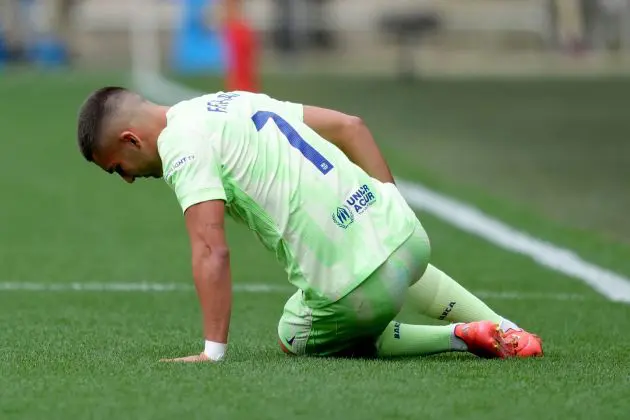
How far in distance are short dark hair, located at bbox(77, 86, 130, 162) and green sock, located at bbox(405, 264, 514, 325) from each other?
58.5 inches

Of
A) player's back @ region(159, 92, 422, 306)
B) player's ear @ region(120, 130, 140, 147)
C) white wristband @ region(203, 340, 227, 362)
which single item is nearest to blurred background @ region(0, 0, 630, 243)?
player's back @ region(159, 92, 422, 306)

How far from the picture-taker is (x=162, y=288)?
9.91 meters

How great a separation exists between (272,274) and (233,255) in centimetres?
104

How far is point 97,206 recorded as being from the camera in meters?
14.8

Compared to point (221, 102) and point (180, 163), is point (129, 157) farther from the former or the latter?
point (221, 102)

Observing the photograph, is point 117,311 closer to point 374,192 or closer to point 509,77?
point 374,192

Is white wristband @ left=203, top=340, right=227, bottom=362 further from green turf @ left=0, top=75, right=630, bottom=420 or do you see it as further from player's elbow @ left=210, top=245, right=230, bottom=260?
player's elbow @ left=210, top=245, right=230, bottom=260

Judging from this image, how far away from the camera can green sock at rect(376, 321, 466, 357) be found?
22.5ft

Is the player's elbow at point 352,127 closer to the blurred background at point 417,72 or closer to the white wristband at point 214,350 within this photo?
the white wristband at point 214,350

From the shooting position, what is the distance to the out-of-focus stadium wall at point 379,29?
47156 millimetres

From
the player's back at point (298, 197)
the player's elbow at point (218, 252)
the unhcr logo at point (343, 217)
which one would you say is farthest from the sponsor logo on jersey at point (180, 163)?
the unhcr logo at point (343, 217)

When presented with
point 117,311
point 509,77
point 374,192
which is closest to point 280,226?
point 374,192

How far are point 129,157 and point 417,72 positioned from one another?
104 feet

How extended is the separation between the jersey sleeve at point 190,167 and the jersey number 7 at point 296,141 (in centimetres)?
31
